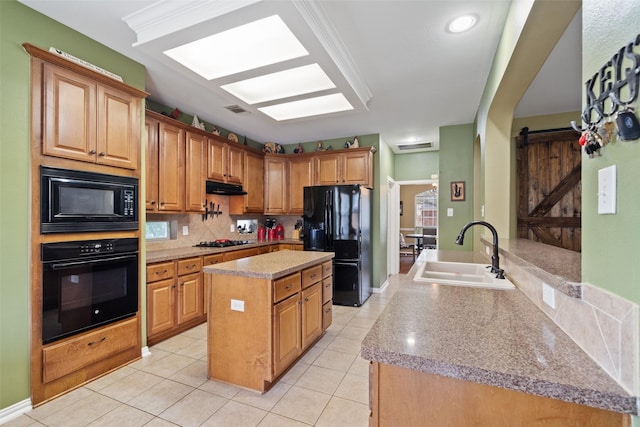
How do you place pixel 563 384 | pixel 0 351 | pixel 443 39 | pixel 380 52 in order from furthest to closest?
pixel 380 52 < pixel 443 39 < pixel 0 351 < pixel 563 384

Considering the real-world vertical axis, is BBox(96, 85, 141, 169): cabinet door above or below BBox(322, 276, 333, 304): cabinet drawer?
above

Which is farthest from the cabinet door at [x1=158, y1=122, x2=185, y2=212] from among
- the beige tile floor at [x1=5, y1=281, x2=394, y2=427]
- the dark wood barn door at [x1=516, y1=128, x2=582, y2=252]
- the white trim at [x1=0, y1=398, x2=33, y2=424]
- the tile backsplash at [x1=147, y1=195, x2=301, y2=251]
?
the dark wood barn door at [x1=516, y1=128, x2=582, y2=252]

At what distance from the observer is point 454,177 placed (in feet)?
14.0

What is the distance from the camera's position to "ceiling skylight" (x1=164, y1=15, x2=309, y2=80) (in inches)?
78.8

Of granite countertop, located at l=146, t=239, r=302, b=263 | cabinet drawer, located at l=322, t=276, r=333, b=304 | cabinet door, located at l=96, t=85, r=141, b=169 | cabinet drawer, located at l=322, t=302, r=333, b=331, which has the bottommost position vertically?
cabinet drawer, located at l=322, t=302, r=333, b=331

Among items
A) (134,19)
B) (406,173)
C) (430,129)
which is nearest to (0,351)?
(134,19)

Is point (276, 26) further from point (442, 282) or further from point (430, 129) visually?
point (430, 129)

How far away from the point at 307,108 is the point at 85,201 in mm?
2432

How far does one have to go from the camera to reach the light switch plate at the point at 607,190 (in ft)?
2.27

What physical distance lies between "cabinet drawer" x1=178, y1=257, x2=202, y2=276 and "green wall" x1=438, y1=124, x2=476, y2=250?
3.39 meters

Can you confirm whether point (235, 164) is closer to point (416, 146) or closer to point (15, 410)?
point (15, 410)

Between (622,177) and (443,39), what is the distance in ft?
6.37

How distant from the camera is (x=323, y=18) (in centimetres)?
187

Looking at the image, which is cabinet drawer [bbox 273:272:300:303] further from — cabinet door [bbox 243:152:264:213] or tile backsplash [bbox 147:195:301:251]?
cabinet door [bbox 243:152:264:213]
